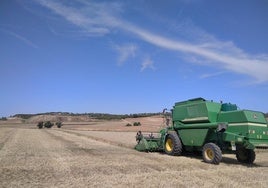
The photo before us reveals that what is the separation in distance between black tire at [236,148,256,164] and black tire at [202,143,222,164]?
5.37ft

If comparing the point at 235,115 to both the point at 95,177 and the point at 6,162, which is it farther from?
the point at 6,162

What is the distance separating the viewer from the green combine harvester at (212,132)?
45.0ft

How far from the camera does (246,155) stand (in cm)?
1486

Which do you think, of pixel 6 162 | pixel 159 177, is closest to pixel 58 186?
pixel 159 177

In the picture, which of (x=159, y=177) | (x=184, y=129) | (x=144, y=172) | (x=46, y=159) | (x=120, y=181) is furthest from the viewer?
(x=184, y=129)

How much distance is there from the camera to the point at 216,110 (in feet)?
50.8

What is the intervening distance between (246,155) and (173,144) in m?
3.41

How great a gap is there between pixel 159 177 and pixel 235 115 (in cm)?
526

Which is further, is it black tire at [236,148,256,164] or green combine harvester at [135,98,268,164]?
black tire at [236,148,256,164]

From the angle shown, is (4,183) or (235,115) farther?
(235,115)

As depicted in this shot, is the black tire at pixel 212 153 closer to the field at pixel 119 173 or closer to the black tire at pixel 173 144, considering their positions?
the field at pixel 119 173

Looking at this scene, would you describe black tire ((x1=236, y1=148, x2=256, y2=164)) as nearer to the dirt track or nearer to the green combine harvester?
the green combine harvester

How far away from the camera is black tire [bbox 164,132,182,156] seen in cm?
1642

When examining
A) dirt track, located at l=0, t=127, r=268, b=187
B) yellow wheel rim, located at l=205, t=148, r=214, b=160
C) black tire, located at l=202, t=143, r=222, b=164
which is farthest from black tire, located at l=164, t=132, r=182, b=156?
dirt track, located at l=0, t=127, r=268, b=187
